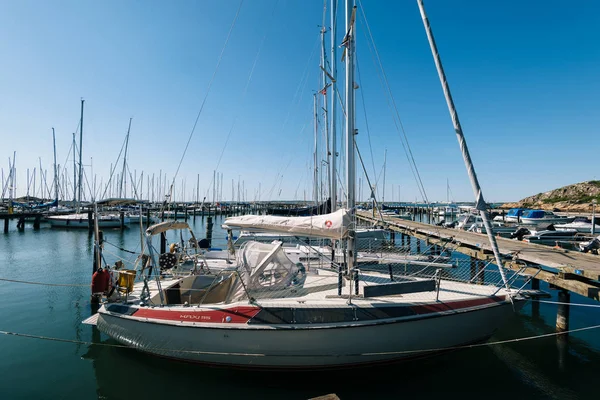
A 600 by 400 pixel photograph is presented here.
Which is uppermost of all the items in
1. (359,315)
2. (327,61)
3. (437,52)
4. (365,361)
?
(327,61)

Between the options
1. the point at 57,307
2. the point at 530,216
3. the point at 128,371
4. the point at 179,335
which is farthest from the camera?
the point at 530,216

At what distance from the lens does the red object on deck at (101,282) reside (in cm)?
825

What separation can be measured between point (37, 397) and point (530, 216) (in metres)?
50.2

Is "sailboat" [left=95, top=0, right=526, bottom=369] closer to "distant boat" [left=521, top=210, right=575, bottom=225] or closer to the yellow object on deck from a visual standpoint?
the yellow object on deck

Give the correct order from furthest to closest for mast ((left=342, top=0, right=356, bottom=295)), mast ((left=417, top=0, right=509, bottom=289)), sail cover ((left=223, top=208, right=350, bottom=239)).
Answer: mast ((left=342, top=0, right=356, bottom=295)) < sail cover ((left=223, top=208, right=350, bottom=239)) < mast ((left=417, top=0, right=509, bottom=289))

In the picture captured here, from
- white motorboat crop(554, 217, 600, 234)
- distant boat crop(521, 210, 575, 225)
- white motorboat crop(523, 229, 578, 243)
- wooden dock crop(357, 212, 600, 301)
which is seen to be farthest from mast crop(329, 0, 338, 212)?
distant boat crop(521, 210, 575, 225)

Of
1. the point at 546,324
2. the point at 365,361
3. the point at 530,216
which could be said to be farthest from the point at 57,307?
the point at 530,216

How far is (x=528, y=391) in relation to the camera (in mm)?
6758

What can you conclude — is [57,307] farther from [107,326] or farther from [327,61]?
[327,61]

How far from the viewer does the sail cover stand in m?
8.33

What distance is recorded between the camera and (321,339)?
6613 millimetres

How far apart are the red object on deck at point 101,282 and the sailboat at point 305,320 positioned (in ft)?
1.93

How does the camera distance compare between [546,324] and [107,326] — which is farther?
[546,324]

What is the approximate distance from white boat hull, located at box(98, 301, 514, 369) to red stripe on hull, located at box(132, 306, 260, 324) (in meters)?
0.11
